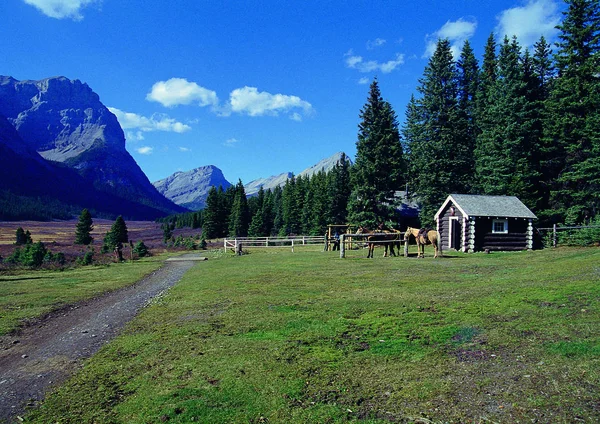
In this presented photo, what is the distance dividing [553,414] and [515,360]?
73.6 inches

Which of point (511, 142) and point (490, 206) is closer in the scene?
point (490, 206)

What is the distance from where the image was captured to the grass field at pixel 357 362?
5480 millimetres

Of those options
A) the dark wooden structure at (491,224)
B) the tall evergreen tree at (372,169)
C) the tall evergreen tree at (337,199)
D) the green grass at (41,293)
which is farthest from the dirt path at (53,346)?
the tall evergreen tree at (337,199)

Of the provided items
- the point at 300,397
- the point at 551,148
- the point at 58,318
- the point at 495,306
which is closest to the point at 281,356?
the point at 300,397

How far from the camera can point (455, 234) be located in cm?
3516

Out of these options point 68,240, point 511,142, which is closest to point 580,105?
point 511,142

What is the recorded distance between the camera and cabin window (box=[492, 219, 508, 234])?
33.7 m

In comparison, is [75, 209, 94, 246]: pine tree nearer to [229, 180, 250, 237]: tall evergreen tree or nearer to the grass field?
[229, 180, 250, 237]: tall evergreen tree

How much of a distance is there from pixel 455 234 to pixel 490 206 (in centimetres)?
379

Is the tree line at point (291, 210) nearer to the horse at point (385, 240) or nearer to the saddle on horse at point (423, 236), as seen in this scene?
the horse at point (385, 240)

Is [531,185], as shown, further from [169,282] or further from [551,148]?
[169,282]

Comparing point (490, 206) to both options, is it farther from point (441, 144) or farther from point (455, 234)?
point (441, 144)

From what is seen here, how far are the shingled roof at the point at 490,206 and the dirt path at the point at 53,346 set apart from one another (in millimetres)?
27497

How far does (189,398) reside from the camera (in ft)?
19.6
